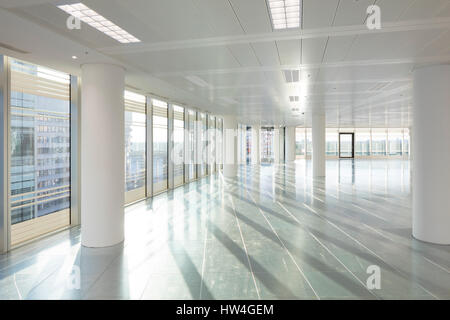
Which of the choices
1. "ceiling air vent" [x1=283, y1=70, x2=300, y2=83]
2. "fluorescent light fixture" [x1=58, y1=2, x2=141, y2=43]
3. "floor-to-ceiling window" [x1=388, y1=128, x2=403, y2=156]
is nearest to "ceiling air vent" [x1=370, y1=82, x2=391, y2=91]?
"ceiling air vent" [x1=283, y1=70, x2=300, y2=83]

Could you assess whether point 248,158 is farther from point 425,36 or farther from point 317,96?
point 425,36

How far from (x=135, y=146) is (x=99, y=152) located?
17.2 ft

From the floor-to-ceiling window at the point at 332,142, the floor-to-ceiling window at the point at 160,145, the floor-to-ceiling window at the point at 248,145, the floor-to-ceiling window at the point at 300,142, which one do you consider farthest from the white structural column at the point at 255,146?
the floor-to-ceiling window at the point at 160,145

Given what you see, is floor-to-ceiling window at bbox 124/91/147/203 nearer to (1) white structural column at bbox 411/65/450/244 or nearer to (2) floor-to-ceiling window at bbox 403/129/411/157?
(1) white structural column at bbox 411/65/450/244

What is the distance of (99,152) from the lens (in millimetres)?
6578

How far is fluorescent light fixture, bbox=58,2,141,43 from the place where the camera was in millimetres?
4098

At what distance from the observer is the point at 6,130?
20.2ft

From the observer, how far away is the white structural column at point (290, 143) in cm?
3456

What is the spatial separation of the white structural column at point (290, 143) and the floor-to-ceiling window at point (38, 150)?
2923 centimetres

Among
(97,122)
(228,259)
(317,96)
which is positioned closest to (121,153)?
(97,122)

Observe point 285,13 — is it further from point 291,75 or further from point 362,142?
point 362,142

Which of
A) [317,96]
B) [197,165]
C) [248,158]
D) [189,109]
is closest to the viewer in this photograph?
[317,96]

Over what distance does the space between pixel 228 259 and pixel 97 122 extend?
421 cm

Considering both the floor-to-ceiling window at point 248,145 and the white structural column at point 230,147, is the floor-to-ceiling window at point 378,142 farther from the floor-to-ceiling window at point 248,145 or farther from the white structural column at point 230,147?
the white structural column at point 230,147
